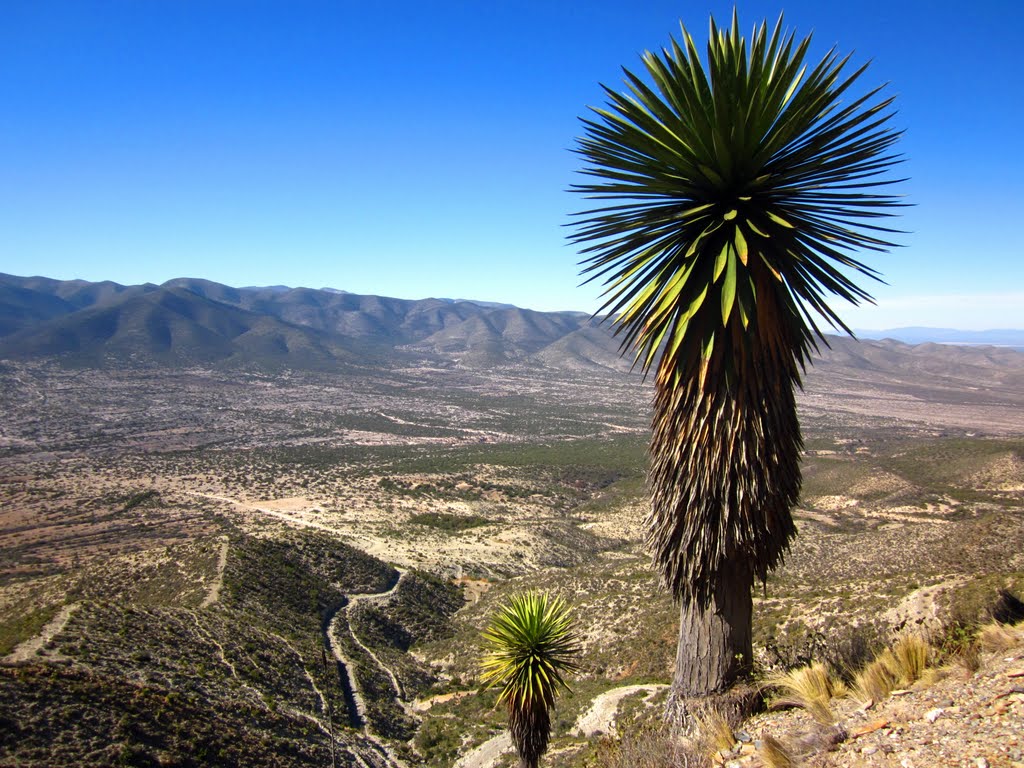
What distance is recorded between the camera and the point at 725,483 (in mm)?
6375

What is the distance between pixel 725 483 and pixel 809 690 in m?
2.54

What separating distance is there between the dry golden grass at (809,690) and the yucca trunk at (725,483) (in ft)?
1.60

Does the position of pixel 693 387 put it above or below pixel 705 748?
above

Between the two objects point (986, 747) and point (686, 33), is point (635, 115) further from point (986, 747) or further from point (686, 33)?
point (986, 747)

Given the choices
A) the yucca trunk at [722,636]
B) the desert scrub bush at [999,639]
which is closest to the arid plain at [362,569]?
the desert scrub bush at [999,639]

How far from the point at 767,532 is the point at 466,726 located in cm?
1456

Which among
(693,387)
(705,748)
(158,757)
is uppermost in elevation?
(693,387)

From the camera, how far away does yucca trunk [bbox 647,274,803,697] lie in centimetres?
633

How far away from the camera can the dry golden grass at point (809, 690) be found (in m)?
6.06

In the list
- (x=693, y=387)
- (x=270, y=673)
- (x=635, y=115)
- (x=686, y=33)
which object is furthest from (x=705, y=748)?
(x=270, y=673)

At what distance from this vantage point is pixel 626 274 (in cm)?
707

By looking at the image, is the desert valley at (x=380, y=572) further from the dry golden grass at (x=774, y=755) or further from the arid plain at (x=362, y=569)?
the dry golden grass at (x=774, y=755)

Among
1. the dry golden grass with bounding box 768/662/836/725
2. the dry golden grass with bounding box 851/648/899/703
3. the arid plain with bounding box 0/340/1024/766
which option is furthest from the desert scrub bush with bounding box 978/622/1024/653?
the arid plain with bounding box 0/340/1024/766

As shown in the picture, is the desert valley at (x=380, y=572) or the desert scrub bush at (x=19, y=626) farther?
the desert scrub bush at (x=19, y=626)
